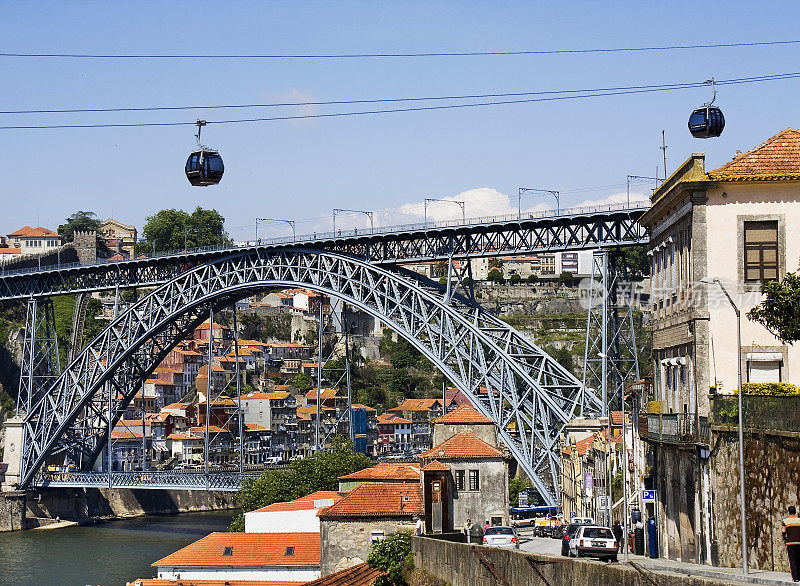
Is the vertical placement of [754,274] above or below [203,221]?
below

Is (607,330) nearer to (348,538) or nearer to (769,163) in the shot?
(348,538)

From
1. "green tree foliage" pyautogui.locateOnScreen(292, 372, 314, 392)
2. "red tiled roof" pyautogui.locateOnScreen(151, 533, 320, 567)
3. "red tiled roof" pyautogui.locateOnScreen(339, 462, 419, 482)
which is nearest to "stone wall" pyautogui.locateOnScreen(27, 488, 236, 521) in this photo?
"green tree foliage" pyautogui.locateOnScreen(292, 372, 314, 392)

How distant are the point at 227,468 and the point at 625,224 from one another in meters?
46.6

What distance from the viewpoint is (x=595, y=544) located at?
25.6m

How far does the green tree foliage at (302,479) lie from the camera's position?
68.9 meters

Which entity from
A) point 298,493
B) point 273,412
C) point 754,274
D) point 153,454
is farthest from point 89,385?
point 754,274

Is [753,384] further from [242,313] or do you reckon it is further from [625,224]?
[242,313]

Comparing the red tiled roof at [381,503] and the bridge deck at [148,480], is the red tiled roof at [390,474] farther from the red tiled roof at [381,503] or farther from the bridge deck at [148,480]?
the bridge deck at [148,480]

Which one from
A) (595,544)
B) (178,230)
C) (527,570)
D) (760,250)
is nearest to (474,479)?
(595,544)

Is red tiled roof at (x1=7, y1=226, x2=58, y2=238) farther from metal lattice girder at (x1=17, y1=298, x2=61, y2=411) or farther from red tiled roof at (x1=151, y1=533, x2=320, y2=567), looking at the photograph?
red tiled roof at (x1=151, y1=533, x2=320, y2=567)

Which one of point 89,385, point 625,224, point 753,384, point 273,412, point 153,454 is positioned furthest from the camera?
point 273,412

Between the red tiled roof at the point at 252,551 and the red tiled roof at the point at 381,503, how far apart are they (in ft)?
23.8

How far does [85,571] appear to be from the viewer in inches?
2520

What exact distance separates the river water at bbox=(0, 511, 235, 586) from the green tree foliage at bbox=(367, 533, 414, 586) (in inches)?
1144
